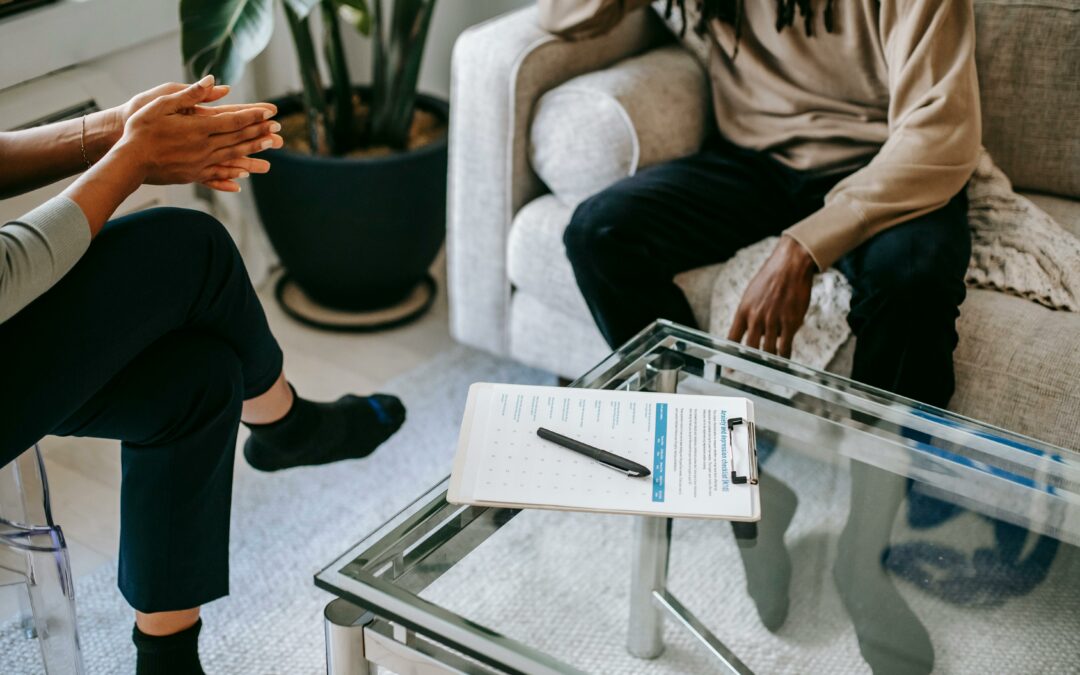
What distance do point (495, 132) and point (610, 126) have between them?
20 centimetres

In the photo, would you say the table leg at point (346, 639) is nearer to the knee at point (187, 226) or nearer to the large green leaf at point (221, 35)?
the knee at point (187, 226)

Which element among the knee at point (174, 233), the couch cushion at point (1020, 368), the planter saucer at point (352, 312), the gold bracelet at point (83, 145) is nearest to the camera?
the knee at point (174, 233)

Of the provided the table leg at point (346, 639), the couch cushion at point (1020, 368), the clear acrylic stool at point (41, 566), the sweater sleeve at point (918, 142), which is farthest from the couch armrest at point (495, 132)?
the table leg at point (346, 639)

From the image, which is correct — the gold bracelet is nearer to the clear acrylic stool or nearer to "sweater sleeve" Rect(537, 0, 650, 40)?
the clear acrylic stool

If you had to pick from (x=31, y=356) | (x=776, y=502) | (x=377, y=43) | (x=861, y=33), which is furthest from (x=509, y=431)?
(x=377, y=43)

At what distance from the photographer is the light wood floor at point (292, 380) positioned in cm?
160

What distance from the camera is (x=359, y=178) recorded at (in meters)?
1.96

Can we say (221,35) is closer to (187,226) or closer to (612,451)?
(187,226)

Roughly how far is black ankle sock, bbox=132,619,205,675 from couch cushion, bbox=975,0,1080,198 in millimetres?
1374

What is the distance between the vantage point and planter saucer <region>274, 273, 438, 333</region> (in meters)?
2.16

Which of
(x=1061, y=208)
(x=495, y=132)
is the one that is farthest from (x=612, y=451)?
(x=1061, y=208)

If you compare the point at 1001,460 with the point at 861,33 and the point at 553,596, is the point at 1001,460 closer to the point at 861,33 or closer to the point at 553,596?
the point at 553,596

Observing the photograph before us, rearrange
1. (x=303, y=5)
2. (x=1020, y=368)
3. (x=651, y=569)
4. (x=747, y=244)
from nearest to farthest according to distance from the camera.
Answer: (x=651, y=569), (x=1020, y=368), (x=747, y=244), (x=303, y=5)

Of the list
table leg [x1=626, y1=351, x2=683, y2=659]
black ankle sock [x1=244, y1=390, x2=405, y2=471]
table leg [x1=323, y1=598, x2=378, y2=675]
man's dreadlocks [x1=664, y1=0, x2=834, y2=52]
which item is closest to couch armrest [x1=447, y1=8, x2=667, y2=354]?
man's dreadlocks [x1=664, y1=0, x2=834, y2=52]
